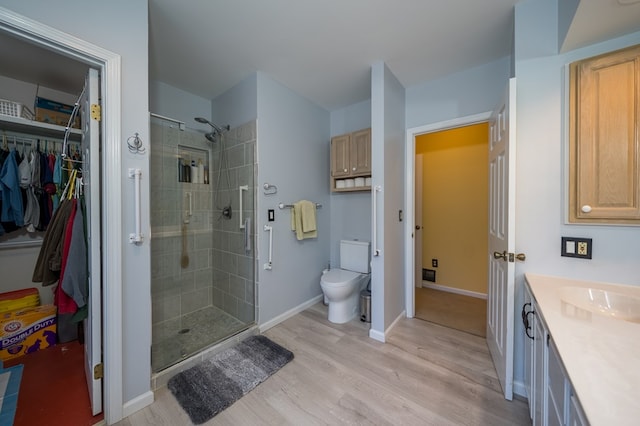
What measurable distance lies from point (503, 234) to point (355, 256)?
158 cm

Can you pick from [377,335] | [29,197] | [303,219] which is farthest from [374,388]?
[29,197]

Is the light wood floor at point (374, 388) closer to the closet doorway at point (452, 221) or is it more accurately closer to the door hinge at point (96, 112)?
the closet doorway at point (452, 221)

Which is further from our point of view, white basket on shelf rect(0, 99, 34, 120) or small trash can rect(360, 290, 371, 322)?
small trash can rect(360, 290, 371, 322)

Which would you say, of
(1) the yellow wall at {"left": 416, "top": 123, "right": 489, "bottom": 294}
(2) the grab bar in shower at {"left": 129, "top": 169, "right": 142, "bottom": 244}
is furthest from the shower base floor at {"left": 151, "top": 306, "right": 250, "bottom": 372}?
(1) the yellow wall at {"left": 416, "top": 123, "right": 489, "bottom": 294}

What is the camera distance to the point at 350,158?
2820mm

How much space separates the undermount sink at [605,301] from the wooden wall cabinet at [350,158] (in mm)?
1825

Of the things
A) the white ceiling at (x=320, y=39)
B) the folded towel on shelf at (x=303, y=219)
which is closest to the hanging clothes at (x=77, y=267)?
the white ceiling at (x=320, y=39)

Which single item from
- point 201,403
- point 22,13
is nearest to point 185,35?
point 22,13

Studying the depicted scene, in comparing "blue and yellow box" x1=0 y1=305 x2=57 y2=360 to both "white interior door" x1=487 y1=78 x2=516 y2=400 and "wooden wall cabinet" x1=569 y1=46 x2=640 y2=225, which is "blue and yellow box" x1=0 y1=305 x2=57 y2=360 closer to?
"white interior door" x1=487 y1=78 x2=516 y2=400

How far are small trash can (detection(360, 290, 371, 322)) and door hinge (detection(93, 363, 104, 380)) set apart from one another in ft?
6.99

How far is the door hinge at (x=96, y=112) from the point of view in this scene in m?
1.31

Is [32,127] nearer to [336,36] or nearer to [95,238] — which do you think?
[95,238]

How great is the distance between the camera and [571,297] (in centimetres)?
120

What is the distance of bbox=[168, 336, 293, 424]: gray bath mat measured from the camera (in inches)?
57.0
